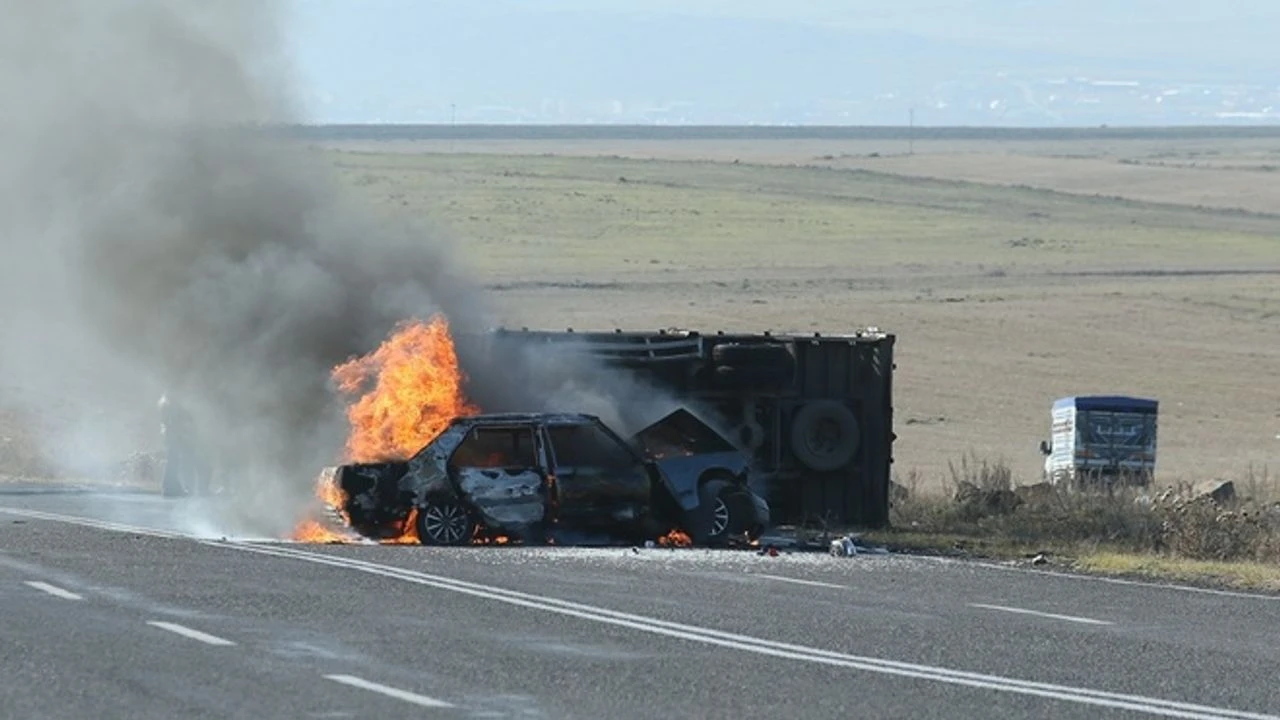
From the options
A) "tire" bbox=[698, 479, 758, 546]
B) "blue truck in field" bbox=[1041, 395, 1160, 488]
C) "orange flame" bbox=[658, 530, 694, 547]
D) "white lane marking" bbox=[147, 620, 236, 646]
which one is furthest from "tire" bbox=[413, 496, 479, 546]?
"blue truck in field" bbox=[1041, 395, 1160, 488]

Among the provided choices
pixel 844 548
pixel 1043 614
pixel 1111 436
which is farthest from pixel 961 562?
pixel 1111 436

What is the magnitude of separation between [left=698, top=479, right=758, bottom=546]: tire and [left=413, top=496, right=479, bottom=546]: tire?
2.30 m

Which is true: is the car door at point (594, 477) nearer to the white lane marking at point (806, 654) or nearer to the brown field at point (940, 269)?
the white lane marking at point (806, 654)

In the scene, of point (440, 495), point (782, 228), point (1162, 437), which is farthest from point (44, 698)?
point (782, 228)

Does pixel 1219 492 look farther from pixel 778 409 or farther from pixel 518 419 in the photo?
pixel 518 419

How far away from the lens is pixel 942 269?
8094 cm

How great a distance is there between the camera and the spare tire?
27.2 meters

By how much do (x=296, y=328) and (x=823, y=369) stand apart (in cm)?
578

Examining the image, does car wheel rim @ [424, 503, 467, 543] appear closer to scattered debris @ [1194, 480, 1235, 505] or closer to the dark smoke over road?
the dark smoke over road

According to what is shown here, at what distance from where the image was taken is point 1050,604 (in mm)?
18656

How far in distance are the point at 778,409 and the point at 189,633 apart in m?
12.6

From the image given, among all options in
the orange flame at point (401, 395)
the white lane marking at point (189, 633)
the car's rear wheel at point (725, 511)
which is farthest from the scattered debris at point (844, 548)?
the white lane marking at point (189, 633)

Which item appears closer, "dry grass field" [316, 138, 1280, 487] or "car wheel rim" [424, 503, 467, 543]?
"car wheel rim" [424, 503, 467, 543]

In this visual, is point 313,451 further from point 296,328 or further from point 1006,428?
point 1006,428
